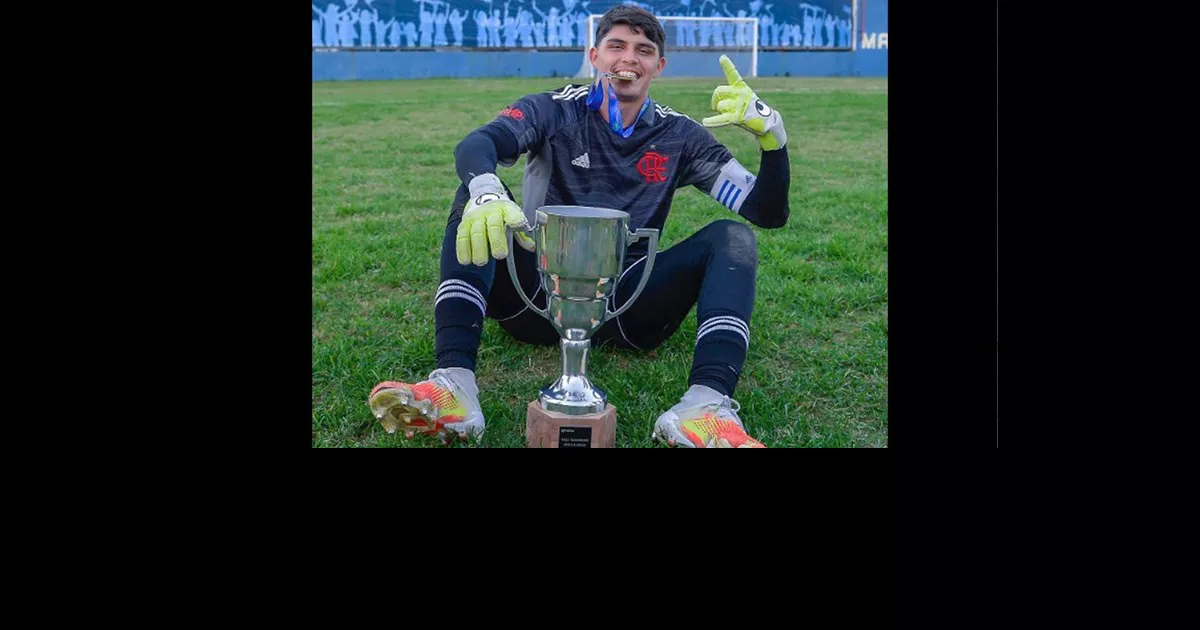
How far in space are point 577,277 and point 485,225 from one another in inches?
8.6

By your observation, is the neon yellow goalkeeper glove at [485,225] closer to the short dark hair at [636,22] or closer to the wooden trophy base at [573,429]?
the wooden trophy base at [573,429]

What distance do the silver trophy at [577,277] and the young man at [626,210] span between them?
0.08 meters

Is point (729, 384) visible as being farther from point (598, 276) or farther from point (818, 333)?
point (818, 333)

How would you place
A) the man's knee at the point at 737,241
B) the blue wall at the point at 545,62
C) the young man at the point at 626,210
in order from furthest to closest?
the blue wall at the point at 545,62
the man's knee at the point at 737,241
the young man at the point at 626,210

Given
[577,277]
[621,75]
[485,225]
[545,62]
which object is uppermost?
[545,62]

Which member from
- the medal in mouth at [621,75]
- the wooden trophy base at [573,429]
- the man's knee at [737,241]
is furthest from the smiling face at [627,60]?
the wooden trophy base at [573,429]

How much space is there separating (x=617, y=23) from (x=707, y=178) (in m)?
0.43

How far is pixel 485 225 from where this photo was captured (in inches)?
80.4

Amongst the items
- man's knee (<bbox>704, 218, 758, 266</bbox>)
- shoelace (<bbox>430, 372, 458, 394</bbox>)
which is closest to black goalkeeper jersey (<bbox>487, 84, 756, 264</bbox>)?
man's knee (<bbox>704, 218, 758, 266</bbox>)

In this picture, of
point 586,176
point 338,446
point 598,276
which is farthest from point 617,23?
point 338,446

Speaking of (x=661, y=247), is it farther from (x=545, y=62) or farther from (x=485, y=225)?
(x=485, y=225)

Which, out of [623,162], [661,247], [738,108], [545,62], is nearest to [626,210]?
[623,162]

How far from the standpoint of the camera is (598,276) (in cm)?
207

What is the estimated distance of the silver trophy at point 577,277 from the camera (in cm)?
204
